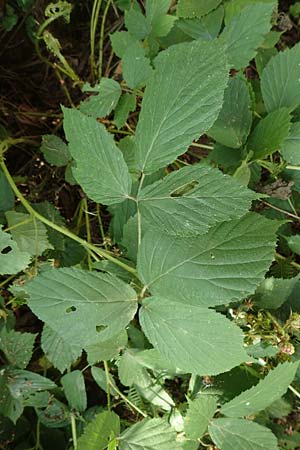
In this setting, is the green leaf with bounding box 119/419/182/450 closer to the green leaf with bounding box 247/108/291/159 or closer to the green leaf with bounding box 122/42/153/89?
the green leaf with bounding box 247/108/291/159

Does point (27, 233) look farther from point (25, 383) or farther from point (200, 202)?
point (200, 202)

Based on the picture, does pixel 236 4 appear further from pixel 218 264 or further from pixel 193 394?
pixel 193 394

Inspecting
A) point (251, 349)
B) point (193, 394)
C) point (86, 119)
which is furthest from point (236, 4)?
point (193, 394)

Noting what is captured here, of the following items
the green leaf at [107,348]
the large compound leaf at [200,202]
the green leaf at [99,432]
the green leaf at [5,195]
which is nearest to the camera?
the large compound leaf at [200,202]

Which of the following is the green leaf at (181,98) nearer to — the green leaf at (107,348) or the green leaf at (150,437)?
the green leaf at (107,348)

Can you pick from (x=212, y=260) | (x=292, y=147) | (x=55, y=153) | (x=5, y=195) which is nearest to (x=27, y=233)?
(x=5, y=195)

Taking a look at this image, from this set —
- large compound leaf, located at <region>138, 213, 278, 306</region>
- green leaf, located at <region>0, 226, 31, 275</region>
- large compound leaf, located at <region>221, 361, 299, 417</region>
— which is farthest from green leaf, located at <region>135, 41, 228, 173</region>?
large compound leaf, located at <region>221, 361, 299, 417</region>

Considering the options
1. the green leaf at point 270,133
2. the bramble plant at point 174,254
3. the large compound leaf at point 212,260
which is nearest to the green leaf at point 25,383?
the bramble plant at point 174,254
